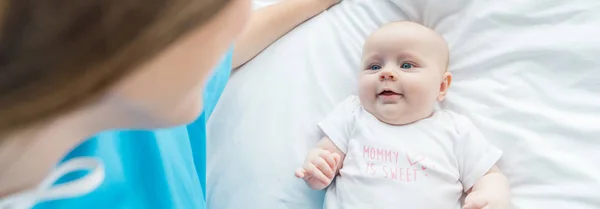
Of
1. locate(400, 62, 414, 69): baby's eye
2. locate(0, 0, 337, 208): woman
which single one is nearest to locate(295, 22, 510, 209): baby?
locate(400, 62, 414, 69): baby's eye

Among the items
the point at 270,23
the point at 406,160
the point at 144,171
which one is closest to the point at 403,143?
the point at 406,160

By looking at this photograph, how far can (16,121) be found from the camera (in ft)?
1.05

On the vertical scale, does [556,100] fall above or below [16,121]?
below

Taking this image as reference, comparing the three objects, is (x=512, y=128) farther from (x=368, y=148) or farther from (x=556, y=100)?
(x=368, y=148)

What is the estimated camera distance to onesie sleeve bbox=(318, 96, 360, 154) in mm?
941

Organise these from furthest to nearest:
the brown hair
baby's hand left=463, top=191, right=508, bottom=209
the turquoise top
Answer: baby's hand left=463, top=191, right=508, bottom=209 < the turquoise top < the brown hair

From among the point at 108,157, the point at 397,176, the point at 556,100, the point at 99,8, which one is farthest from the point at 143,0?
the point at 556,100

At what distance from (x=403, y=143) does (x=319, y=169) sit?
14 cm

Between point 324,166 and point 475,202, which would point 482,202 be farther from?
point 324,166

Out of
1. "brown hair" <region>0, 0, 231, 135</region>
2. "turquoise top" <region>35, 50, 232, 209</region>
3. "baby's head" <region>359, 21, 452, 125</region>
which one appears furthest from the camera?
"baby's head" <region>359, 21, 452, 125</region>

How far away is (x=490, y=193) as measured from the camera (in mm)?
829

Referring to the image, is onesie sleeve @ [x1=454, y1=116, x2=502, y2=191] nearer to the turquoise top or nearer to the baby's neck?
the baby's neck

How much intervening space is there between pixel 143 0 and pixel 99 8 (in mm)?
21

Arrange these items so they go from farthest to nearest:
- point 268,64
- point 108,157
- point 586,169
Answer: point 268,64
point 586,169
point 108,157
